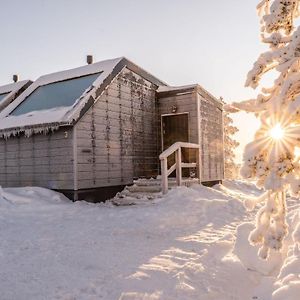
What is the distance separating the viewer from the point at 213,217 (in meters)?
8.84

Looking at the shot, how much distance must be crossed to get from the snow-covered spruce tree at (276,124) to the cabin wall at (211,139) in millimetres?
11367

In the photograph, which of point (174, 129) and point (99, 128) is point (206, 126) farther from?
point (99, 128)

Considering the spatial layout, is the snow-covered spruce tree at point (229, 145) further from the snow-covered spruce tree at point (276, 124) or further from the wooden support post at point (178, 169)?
the snow-covered spruce tree at point (276, 124)

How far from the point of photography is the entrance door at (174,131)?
1503cm

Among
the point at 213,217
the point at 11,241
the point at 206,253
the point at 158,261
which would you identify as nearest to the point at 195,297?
the point at 158,261

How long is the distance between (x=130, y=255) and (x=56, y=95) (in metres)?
9.32

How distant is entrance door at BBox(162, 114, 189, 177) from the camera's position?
1503cm

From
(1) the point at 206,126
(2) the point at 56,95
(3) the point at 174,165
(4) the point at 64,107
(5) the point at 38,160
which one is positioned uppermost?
(2) the point at 56,95

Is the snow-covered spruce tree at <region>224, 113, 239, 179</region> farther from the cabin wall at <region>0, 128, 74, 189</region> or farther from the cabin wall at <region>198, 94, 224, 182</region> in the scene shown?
the cabin wall at <region>0, 128, 74, 189</region>

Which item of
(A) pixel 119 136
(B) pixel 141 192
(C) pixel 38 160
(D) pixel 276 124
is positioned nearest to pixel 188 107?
(A) pixel 119 136

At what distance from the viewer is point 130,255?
534 cm

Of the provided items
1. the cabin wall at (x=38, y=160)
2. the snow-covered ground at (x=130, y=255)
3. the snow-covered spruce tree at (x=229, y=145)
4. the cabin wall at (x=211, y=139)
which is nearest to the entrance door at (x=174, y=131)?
the cabin wall at (x=211, y=139)

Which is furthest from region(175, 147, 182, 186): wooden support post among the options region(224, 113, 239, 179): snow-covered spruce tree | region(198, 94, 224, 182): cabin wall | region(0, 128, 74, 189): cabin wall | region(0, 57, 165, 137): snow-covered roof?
region(224, 113, 239, 179): snow-covered spruce tree

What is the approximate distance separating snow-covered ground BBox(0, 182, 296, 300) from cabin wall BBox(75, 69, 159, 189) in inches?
106
